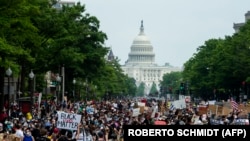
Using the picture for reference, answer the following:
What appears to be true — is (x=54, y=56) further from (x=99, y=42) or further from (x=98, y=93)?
(x=98, y=93)

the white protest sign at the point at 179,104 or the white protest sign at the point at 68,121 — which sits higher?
the white protest sign at the point at 179,104

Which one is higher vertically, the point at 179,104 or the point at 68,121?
the point at 179,104

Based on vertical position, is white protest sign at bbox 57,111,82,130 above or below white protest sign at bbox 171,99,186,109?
below

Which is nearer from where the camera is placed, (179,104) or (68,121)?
(68,121)

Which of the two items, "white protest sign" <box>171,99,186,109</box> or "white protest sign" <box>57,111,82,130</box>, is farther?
"white protest sign" <box>171,99,186,109</box>

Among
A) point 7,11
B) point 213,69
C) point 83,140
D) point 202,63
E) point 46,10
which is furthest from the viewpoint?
point 202,63

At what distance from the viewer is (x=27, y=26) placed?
44531 mm

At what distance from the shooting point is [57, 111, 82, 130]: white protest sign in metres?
23.8

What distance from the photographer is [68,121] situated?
24.0 m

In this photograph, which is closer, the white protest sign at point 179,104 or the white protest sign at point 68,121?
the white protest sign at point 68,121

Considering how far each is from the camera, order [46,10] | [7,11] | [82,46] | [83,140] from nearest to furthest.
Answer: [83,140] → [7,11] → [46,10] → [82,46]

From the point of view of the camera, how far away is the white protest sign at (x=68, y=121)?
23.8m

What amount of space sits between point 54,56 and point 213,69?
7517cm

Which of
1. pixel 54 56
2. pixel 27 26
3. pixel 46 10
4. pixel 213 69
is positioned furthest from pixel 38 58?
pixel 213 69
